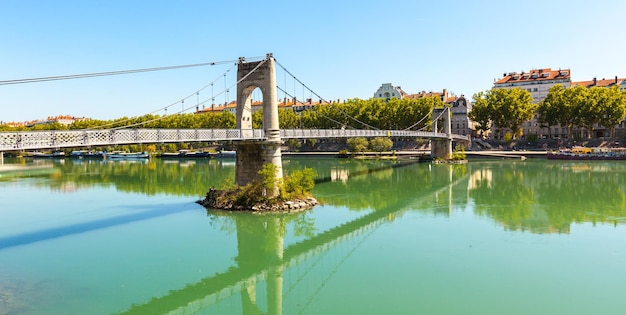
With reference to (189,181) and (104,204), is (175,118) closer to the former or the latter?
(189,181)

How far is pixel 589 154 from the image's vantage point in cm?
4903

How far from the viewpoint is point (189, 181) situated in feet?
117

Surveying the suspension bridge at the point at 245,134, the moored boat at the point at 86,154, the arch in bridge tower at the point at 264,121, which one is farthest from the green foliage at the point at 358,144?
the moored boat at the point at 86,154

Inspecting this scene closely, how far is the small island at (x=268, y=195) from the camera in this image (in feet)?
67.1

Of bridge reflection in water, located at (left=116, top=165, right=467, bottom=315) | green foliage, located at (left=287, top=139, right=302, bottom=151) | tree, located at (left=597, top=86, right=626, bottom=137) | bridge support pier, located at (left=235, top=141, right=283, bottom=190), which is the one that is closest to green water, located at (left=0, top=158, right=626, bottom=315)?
bridge reflection in water, located at (left=116, top=165, right=467, bottom=315)

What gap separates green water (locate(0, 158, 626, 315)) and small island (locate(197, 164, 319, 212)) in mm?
821

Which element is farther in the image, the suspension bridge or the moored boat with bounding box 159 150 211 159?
the moored boat with bounding box 159 150 211 159

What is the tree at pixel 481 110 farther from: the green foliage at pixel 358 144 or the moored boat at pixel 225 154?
the moored boat at pixel 225 154

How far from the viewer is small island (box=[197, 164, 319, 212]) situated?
2045cm

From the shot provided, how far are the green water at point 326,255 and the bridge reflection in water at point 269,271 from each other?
5cm

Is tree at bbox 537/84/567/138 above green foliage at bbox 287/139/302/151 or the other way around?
above

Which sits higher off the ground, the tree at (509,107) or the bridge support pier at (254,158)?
the tree at (509,107)

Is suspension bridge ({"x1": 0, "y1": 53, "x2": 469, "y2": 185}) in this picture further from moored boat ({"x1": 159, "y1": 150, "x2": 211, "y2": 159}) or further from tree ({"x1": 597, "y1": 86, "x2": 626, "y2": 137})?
moored boat ({"x1": 159, "y1": 150, "x2": 211, "y2": 159})

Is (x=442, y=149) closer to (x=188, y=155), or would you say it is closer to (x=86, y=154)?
(x=188, y=155)
